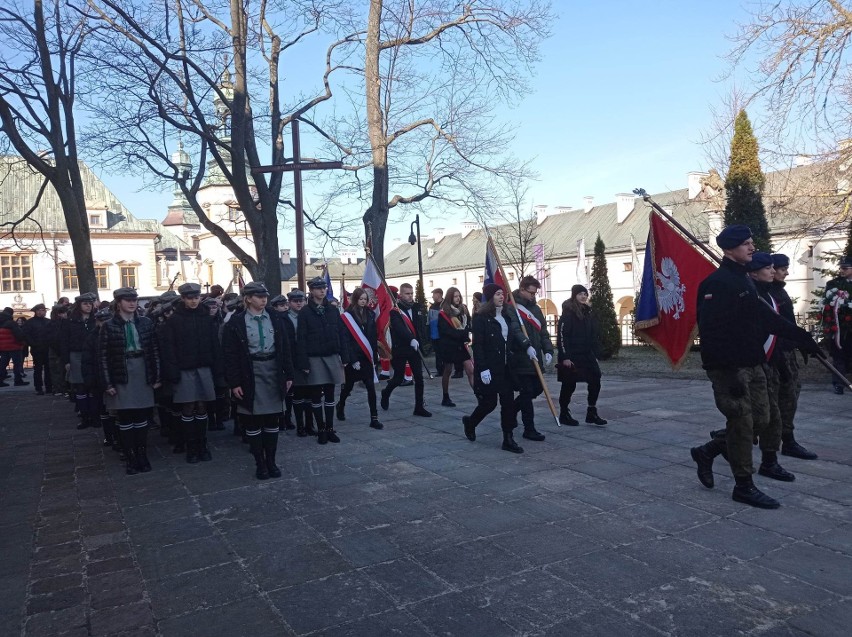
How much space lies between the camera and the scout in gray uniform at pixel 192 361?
767 centimetres

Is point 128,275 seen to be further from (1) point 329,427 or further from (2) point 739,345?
(2) point 739,345

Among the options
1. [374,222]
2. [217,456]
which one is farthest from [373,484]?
[374,222]

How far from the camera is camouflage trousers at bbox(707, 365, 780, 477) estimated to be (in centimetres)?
541

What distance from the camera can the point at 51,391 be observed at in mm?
16250

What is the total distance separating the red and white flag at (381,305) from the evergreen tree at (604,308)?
8.72 meters

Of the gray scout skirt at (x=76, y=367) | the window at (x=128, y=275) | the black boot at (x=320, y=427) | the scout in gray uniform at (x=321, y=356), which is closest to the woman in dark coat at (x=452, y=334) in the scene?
the scout in gray uniform at (x=321, y=356)

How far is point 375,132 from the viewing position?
17453mm

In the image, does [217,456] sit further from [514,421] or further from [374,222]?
[374,222]

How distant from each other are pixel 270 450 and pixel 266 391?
0.59 metres

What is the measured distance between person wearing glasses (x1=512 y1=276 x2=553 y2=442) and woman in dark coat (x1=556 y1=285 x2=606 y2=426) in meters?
0.23

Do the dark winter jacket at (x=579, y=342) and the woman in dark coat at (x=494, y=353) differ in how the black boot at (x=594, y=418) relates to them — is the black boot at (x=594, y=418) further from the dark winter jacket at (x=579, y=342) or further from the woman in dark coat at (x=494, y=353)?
the woman in dark coat at (x=494, y=353)

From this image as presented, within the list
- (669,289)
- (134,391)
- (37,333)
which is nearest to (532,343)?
(669,289)

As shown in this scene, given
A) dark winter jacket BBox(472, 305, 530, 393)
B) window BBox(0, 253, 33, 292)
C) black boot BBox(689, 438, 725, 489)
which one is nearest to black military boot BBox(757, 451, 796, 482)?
black boot BBox(689, 438, 725, 489)

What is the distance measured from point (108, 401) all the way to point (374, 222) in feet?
34.8
